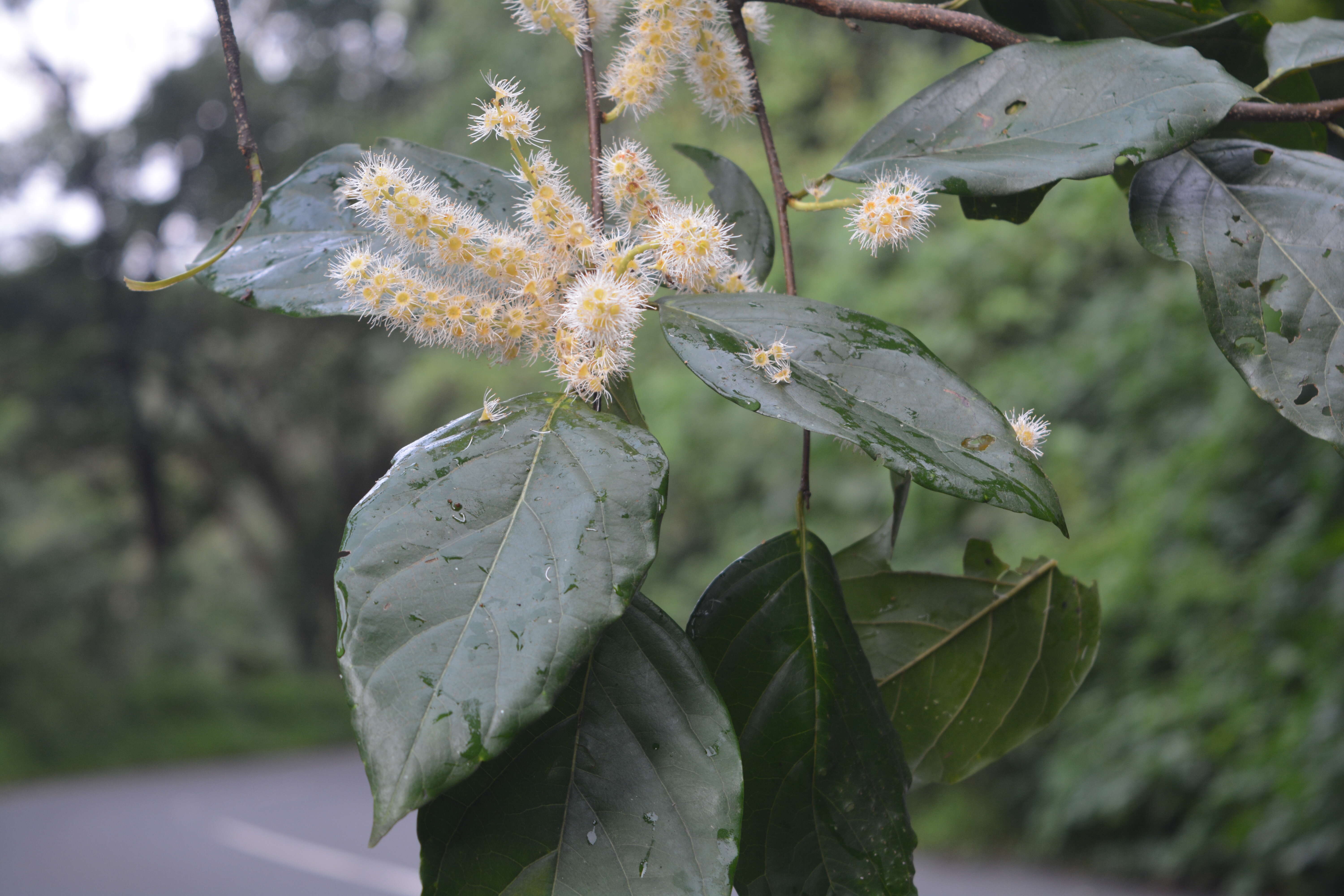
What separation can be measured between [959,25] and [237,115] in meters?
0.32

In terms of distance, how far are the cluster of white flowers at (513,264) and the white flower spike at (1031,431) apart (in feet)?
0.46

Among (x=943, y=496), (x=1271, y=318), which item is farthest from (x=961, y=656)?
(x=943, y=496)

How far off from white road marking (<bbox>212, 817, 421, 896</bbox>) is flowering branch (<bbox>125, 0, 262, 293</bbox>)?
14.5 ft

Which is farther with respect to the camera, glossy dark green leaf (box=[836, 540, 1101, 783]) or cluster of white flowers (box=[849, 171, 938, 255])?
glossy dark green leaf (box=[836, 540, 1101, 783])

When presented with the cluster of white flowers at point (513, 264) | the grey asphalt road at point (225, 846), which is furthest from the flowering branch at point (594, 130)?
the grey asphalt road at point (225, 846)

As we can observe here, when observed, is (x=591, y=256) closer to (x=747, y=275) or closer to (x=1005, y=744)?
(x=747, y=275)

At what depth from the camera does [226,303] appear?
8789 millimetres

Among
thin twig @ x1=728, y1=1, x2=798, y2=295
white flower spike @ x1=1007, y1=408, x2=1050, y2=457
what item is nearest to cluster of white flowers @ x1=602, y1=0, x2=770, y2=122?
thin twig @ x1=728, y1=1, x2=798, y2=295

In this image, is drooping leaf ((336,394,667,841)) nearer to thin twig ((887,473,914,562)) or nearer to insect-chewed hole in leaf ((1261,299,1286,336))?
thin twig ((887,473,914,562))

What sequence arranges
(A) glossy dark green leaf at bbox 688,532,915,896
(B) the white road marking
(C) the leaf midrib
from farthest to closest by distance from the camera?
1. (B) the white road marking
2. (A) glossy dark green leaf at bbox 688,532,915,896
3. (C) the leaf midrib

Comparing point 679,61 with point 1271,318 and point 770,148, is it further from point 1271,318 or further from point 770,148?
point 1271,318

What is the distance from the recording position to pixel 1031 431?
1.25ft

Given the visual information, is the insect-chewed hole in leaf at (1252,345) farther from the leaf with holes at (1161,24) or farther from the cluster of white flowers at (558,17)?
the cluster of white flowers at (558,17)

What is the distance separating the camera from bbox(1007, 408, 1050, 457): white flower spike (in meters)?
0.38
